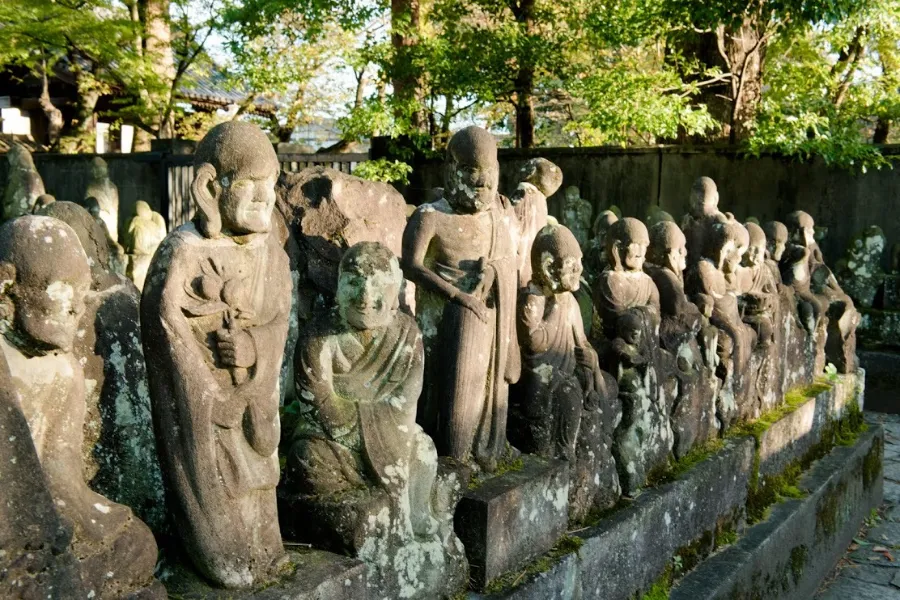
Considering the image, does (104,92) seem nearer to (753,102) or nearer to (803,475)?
(753,102)

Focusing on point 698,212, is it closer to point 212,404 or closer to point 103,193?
point 212,404

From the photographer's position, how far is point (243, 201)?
9.78 feet

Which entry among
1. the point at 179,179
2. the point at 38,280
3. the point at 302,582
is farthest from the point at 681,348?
the point at 179,179

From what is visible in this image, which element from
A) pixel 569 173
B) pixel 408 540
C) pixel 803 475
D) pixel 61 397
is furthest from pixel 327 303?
pixel 569 173

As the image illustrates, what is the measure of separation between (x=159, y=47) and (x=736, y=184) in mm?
10450

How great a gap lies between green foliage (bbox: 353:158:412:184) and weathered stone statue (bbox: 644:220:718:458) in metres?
8.74

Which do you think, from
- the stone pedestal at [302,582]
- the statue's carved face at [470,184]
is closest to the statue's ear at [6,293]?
the stone pedestal at [302,582]

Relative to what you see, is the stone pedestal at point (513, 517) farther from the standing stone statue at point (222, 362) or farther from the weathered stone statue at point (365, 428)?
the standing stone statue at point (222, 362)

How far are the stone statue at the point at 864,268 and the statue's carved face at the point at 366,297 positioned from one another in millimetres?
9788

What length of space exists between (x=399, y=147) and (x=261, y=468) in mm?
14452

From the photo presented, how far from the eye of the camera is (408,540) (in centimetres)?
346

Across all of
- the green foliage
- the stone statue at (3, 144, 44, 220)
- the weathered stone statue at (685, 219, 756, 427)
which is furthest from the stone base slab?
the stone statue at (3, 144, 44, 220)

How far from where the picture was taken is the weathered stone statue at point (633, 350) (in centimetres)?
498

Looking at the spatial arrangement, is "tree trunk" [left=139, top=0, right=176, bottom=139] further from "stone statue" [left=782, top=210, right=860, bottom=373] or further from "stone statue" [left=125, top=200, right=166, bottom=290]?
"stone statue" [left=782, top=210, right=860, bottom=373]
